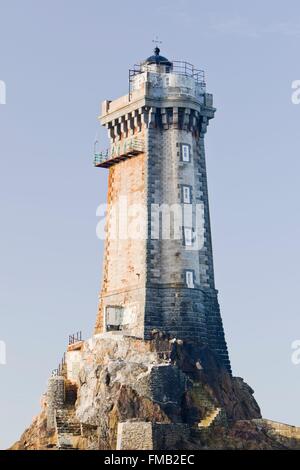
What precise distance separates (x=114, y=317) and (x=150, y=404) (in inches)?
394

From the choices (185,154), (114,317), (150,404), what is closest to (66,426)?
(150,404)

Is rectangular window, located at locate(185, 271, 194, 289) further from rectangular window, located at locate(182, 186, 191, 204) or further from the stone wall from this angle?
the stone wall

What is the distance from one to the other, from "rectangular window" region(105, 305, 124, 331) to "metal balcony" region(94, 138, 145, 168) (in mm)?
11650

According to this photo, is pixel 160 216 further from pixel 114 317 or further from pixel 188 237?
pixel 114 317

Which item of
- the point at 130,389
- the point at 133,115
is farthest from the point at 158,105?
the point at 130,389

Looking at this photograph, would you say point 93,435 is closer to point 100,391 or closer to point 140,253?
point 100,391

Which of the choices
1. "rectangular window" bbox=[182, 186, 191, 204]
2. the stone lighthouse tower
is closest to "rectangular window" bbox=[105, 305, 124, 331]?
the stone lighthouse tower

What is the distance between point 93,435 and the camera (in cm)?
13175

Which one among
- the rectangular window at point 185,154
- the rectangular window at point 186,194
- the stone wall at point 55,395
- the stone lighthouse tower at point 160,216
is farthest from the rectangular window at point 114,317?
the rectangular window at point 185,154

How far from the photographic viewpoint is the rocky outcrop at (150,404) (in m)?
131

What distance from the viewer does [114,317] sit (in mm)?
139500

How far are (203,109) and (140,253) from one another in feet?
42.0

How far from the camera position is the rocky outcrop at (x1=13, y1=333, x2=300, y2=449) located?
131m

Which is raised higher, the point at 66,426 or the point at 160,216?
the point at 160,216
